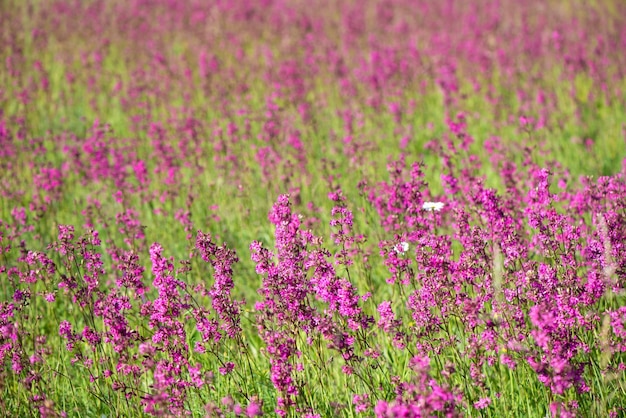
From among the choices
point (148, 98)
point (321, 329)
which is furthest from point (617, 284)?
point (148, 98)

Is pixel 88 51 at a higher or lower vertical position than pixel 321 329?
higher

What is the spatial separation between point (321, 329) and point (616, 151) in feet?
19.1

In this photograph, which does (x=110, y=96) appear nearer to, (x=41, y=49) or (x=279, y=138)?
(x=41, y=49)

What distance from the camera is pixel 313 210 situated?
6.98m

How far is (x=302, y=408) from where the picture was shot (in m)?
4.04

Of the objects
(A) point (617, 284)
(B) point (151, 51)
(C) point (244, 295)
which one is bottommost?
(C) point (244, 295)

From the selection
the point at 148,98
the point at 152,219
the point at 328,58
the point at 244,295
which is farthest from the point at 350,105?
the point at 244,295

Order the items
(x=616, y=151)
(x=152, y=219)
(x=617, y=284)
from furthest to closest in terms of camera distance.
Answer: (x=616, y=151)
(x=152, y=219)
(x=617, y=284)

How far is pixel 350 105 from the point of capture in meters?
10.3

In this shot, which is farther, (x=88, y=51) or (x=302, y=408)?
(x=88, y=51)

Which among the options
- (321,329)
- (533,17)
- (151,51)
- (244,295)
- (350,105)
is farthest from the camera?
(533,17)

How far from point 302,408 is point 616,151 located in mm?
5734

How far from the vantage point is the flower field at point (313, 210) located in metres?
3.92

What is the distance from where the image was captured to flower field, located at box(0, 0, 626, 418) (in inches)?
154
